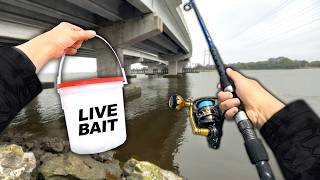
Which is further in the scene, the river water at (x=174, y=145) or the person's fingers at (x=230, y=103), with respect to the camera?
the river water at (x=174, y=145)

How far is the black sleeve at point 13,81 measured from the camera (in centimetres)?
95

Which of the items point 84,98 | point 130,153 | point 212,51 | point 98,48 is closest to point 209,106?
point 212,51

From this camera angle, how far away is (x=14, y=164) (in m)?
5.24

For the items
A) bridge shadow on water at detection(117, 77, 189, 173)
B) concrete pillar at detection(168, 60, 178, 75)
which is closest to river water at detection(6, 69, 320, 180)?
bridge shadow on water at detection(117, 77, 189, 173)

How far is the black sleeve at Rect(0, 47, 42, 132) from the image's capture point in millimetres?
954

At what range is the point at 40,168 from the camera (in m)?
5.58

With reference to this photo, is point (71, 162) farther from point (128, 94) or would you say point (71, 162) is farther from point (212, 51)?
point (128, 94)

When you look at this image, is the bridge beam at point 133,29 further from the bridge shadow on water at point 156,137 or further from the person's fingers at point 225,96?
the person's fingers at point 225,96

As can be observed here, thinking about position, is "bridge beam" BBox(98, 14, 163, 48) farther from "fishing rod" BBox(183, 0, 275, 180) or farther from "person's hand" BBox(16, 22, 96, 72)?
"person's hand" BBox(16, 22, 96, 72)

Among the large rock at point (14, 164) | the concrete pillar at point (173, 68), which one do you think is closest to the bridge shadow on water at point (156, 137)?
the large rock at point (14, 164)

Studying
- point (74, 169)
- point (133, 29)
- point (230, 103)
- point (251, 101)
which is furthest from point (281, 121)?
point (133, 29)

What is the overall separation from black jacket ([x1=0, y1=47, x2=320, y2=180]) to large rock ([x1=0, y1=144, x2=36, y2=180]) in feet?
15.7

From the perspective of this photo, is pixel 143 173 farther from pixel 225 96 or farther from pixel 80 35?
pixel 80 35

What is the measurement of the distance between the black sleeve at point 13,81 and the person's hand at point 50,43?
0.16 ft
